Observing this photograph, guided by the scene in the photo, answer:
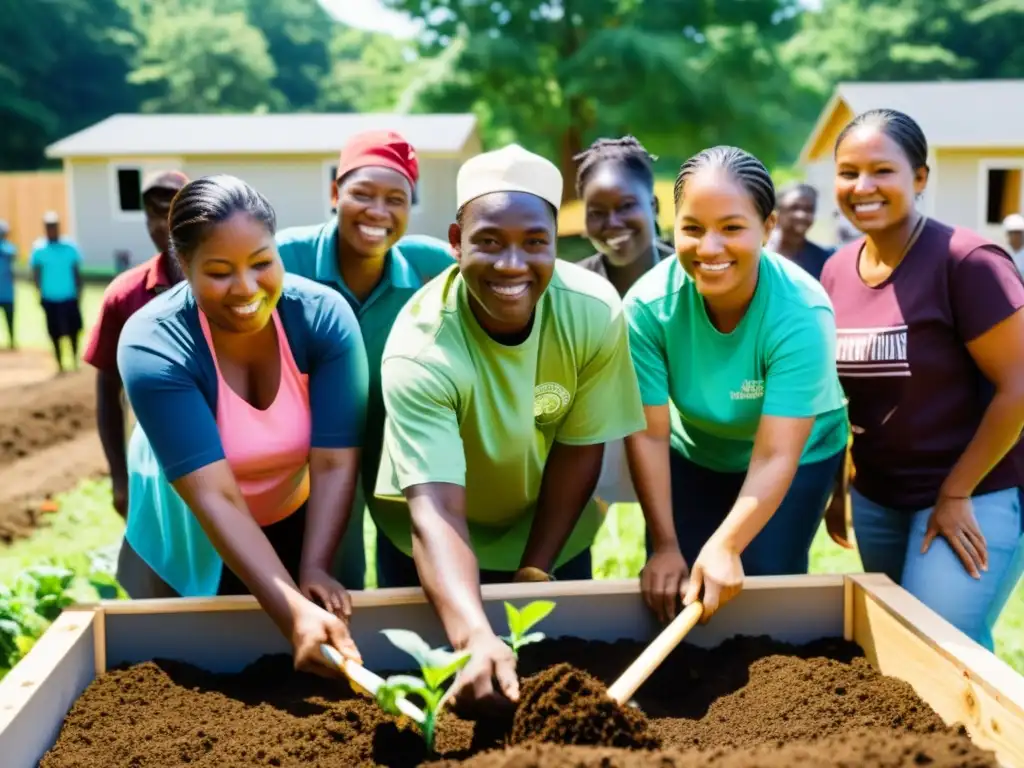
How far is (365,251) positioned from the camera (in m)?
3.11

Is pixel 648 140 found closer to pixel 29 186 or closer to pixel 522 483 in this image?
pixel 29 186

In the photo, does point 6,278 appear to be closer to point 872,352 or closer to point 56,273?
point 56,273

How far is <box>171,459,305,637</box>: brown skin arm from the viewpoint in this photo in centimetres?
231

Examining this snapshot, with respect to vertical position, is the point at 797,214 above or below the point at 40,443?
above

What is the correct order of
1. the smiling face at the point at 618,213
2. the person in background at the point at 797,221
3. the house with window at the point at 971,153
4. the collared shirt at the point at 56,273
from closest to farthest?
1. the smiling face at the point at 618,213
2. the person in background at the point at 797,221
3. the collared shirt at the point at 56,273
4. the house with window at the point at 971,153

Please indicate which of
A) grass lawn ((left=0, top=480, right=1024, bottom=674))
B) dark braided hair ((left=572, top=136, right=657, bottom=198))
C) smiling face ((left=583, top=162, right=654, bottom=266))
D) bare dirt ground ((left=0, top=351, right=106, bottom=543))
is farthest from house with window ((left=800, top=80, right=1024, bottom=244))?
smiling face ((left=583, top=162, right=654, bottom=266))

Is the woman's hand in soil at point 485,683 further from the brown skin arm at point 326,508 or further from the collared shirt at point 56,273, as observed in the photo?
the collared shirt at point 56,273

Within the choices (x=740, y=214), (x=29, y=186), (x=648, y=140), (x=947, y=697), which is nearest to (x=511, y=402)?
(x=740, y=214)

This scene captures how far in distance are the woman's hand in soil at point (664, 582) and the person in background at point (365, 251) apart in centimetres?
83

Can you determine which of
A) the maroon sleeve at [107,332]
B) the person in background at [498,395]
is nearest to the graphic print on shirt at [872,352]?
the person in background at [498,395]

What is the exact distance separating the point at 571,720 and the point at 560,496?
0.78m

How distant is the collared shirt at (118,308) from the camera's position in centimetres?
340

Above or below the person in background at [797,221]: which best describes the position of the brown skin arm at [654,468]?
below

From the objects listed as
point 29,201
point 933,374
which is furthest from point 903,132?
point 29,201
